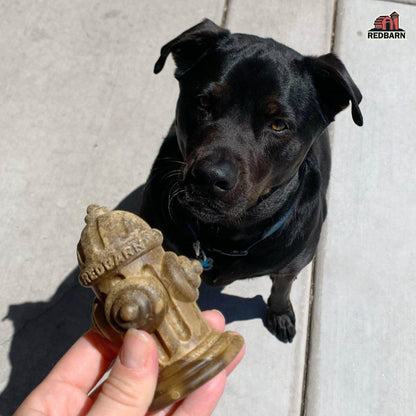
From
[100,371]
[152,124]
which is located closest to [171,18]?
[152,124]

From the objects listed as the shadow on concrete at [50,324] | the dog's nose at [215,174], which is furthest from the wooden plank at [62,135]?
the dog's nose at [215,174]

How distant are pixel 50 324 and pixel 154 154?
1.31 m

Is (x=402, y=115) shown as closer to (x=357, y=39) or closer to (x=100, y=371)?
(x=357, y=39)

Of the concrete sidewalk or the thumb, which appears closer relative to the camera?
the thumb

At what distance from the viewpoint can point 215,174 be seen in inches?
78.1

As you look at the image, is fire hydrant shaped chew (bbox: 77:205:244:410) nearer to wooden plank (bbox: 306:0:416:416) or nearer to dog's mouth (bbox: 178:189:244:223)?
dog's mouth (bbox: 178:189:244:223)

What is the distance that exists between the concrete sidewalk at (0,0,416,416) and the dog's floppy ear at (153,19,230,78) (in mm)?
1134

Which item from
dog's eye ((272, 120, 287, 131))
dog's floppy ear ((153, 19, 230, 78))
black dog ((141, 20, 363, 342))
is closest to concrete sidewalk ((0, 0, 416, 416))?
black dog ((141, 20, 363, 342))

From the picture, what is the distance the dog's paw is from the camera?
2.93 m

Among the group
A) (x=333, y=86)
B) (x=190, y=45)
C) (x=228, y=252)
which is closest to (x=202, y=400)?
(x=228, y=252)

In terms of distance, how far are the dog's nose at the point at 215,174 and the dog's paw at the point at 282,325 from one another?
118 centimetres

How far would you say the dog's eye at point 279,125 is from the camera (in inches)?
84.2

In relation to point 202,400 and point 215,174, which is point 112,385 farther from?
point 215,174

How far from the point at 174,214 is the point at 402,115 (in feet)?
7.05
